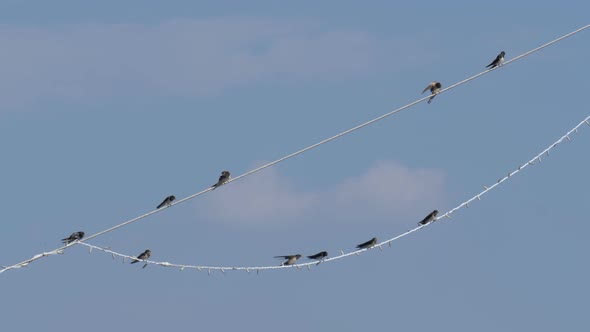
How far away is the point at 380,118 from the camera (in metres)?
42.2

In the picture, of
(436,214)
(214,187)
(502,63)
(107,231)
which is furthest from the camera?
(436,214)

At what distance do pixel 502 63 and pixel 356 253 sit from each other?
4.90 meters

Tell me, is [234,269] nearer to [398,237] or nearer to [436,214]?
[398,237]

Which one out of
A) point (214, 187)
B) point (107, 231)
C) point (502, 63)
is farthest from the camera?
point (502, 63)

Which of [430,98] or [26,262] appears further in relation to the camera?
[430,98]

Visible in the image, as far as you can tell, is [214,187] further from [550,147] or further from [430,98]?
[550,147]

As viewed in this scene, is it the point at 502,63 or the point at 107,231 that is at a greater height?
the point at 502,63

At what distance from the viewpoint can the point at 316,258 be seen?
160 feet

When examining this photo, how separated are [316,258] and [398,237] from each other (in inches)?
151

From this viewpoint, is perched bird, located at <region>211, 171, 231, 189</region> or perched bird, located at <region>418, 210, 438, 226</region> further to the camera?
perched bird, located at <region>418, 210, 438, 226</region>

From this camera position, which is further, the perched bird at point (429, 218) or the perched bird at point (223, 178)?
the perched bird at point (429, 218)

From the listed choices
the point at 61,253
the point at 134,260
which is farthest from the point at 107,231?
the point at 134,260

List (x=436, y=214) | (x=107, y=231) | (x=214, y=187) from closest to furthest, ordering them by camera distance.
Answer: (x=107, y=231) → (x=214, y=187) → (x=436, y=214)

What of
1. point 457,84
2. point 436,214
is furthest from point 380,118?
point 436,214
